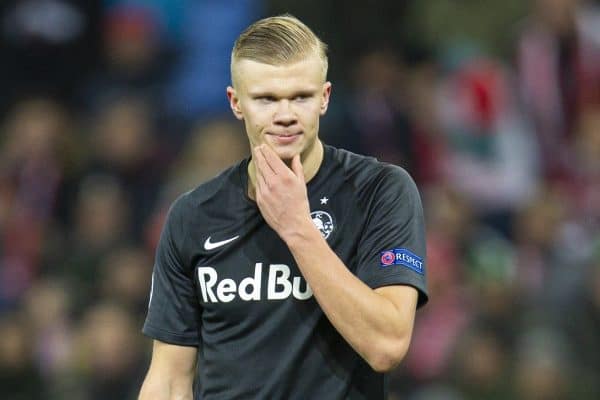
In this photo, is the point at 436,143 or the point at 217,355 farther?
the point at 436,143

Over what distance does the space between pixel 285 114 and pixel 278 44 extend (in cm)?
22

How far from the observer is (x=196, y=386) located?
149 inches

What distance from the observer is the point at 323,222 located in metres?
3.60

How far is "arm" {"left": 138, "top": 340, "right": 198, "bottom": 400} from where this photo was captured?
148 inches

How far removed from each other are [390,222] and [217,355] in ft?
2.05

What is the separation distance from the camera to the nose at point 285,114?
342 centimetres

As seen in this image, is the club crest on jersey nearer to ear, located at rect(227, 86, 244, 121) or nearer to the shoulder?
the shoulder

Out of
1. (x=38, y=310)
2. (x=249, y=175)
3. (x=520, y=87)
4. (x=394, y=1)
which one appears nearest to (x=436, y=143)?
(x=520, y=87)

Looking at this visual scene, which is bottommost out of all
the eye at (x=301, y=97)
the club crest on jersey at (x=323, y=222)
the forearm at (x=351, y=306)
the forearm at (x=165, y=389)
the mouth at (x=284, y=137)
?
the forearm at (x=165, y=389)

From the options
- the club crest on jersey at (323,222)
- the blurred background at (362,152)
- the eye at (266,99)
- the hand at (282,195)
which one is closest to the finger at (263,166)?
the hand at (282,195)

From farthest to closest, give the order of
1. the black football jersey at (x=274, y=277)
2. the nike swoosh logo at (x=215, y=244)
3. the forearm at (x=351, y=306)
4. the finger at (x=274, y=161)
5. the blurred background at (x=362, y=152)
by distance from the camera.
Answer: the blurred background at (x=362, y=152) → the nike swoosh logo at (x=215, y=244) → the black football jersey at (x=274, y=277) → the finger at (x=274, y=161) → the forearm at (x=351, y=306)

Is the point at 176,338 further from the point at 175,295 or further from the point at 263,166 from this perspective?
the point at 263,166

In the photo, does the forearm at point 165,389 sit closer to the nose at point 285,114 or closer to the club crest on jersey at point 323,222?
the club crest on jersey at point 323,222

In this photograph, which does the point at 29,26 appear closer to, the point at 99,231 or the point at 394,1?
the point at 99,231
